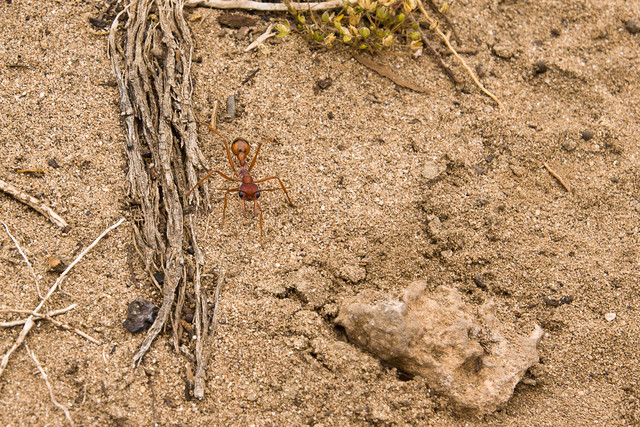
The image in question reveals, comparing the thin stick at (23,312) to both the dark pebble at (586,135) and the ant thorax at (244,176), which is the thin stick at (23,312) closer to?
the ant thorax at (244,176)

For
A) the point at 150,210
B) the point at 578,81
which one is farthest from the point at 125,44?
the point at 578,81

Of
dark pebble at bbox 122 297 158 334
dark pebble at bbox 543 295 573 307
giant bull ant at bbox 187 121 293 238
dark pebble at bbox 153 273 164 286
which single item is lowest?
dark pebble at bbox 543 295 573 307

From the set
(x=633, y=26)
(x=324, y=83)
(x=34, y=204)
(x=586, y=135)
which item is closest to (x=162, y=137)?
(x=34, y=204)

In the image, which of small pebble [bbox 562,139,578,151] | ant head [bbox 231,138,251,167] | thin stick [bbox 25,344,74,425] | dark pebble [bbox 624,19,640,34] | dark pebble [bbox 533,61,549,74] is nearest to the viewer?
thin stick [bbox 25,344,74,425]

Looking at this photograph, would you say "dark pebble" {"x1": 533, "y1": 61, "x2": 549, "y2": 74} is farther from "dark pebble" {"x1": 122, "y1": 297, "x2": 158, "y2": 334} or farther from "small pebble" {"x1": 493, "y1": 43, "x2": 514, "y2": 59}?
"dark pebble" {"x1": 122, "y1": 297, "x2": 158, "y2": 334}

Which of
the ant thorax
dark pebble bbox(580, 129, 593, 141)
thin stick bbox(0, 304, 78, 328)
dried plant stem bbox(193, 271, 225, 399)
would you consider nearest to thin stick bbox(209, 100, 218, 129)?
the ant thorax
